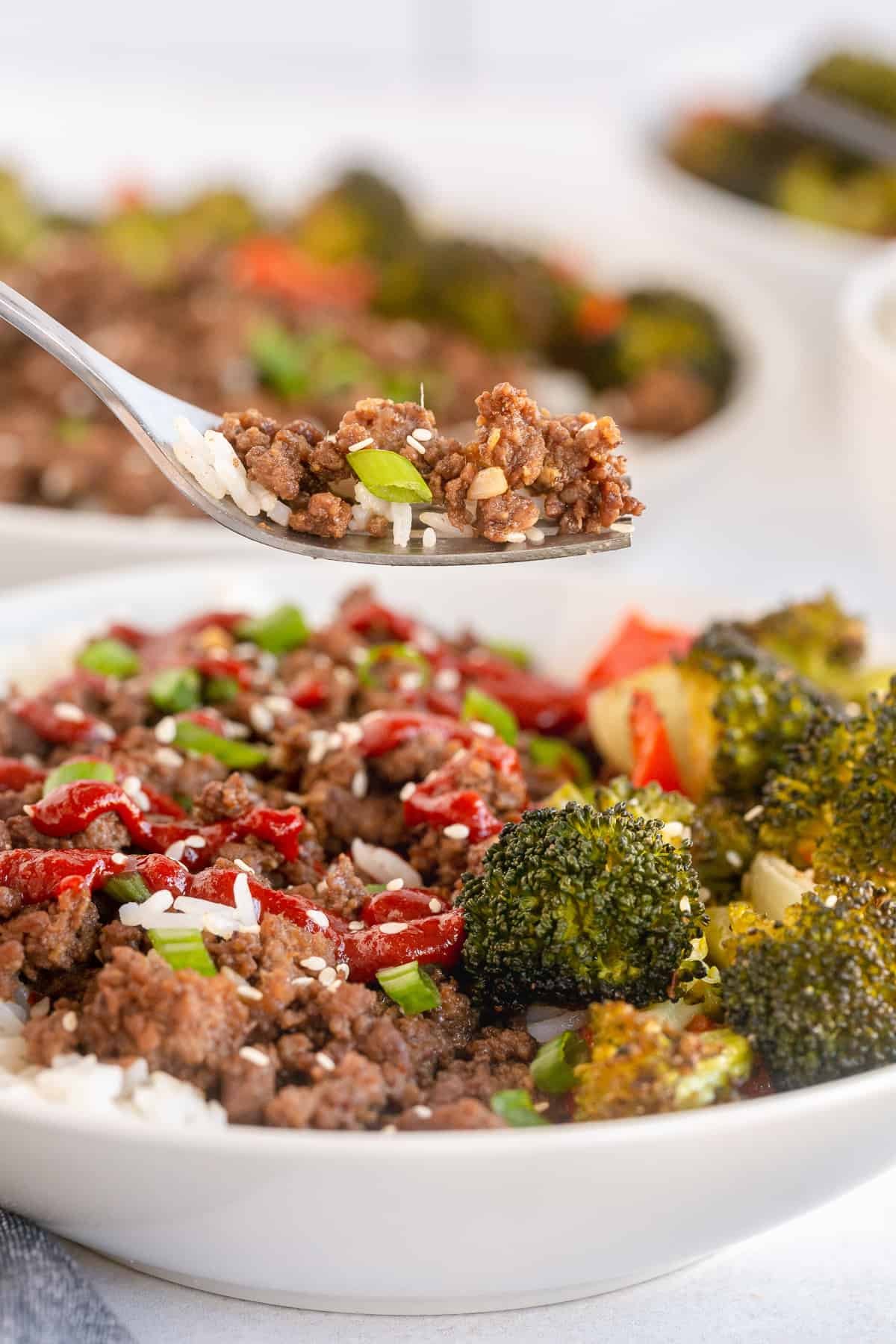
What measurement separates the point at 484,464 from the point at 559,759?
104 cm

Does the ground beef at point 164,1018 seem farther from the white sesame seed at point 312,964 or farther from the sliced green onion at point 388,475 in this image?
the sliced green onion at point 388,475

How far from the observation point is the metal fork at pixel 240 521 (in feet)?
9.37

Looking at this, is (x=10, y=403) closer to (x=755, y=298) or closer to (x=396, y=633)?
(x=396, y=633)

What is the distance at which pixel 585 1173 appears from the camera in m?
2.18

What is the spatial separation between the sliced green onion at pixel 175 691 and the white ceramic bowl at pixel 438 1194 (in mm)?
1349

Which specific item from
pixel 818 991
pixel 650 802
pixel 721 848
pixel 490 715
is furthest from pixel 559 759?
pixel 818 991

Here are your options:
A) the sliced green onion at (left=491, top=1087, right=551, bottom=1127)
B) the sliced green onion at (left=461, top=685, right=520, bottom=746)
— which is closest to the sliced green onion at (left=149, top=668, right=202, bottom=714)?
the sliced green onion at (left=461, top=685, right=520, bottom=746)

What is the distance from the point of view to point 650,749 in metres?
Answer: 3.46

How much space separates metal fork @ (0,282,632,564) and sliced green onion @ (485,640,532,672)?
1272 millimetres

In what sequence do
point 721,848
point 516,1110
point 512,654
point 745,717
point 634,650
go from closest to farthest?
point 516,1110 < point 721,848 < point 745,717 < point 634,650 < point 512,654

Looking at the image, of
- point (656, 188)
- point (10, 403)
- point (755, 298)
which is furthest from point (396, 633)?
point (656, 188)

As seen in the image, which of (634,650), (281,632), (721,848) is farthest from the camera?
A: (634,650)

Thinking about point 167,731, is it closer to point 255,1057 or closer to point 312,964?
point 312,964

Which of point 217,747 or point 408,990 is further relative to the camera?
point 217,747
